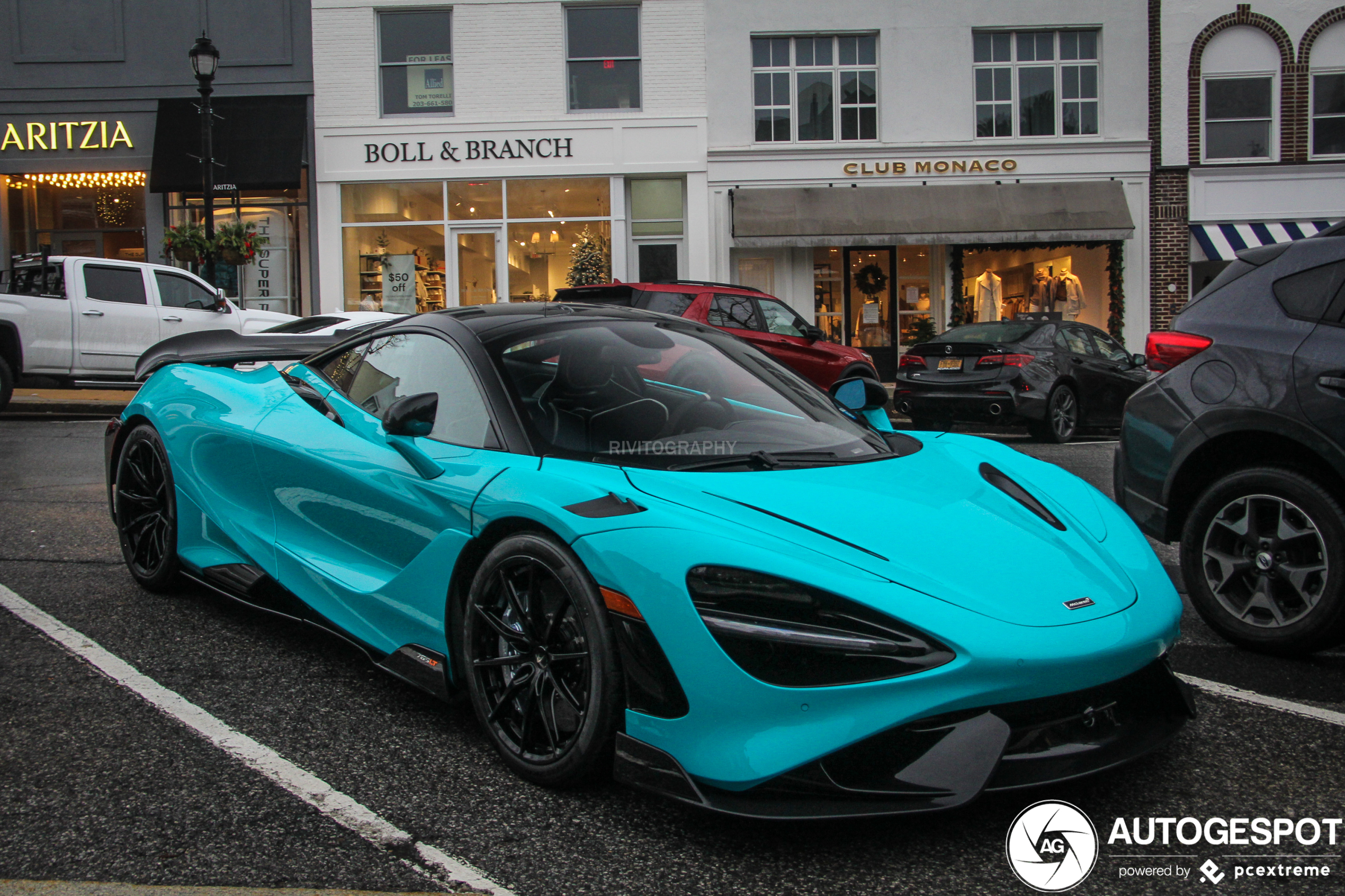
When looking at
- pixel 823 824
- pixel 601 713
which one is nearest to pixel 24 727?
pixel 601 713

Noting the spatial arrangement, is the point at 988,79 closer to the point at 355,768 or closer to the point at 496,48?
the point at 496,48

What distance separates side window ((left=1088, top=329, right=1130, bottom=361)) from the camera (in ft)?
41.5

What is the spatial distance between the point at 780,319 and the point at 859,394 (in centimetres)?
973

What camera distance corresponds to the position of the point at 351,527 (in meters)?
3.46

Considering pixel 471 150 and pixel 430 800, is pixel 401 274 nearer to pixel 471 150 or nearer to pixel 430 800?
pixel 471 150

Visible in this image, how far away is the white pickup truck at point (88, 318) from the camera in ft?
42.4

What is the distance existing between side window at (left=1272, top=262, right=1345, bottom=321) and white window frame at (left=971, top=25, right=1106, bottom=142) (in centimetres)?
1696

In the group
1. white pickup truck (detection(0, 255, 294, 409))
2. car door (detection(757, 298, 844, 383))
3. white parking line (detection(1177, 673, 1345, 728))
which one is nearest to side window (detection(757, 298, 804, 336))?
car door (detection(757, 298, 844, 383))

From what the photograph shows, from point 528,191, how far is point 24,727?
17849mm

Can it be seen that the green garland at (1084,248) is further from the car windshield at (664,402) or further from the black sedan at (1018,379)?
the car windshield at (664,402)

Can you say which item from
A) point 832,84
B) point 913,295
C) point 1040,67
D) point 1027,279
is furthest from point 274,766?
point 1040,67

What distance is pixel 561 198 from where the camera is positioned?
20125 millimetres

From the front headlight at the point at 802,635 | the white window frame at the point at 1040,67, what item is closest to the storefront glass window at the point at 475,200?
the white window frame at the point at 1040,67

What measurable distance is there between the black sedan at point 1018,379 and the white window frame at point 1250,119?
9.70 metres
